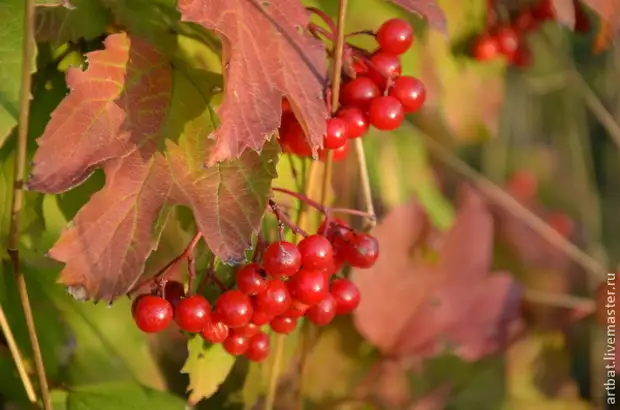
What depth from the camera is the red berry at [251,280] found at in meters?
0.47

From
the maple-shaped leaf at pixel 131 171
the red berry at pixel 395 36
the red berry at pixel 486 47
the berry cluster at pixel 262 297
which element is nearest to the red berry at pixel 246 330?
the berry cluster at pixel 262 297

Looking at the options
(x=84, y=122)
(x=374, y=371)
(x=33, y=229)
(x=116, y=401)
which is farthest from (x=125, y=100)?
(x=374, y=371)

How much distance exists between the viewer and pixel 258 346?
0.55 m

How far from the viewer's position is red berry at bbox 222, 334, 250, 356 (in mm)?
521

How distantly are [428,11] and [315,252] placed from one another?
198mm

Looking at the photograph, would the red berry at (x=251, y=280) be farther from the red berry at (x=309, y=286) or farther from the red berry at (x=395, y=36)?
the red berry at (x=395, y=36)

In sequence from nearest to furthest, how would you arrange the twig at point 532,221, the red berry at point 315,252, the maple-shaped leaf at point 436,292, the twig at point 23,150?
the twig at point 23,150 < the red berry at point 315,252 < the maple-shaped leaf at point 436,292 < the twig at point 532,221

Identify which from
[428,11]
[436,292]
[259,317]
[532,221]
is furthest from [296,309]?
[532,221]

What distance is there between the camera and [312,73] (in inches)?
17.1

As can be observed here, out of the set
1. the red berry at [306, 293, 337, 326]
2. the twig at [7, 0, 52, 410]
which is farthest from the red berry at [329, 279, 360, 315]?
the twig at [7, 0, 52, 410]

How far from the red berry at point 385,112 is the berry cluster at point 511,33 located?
0.34m

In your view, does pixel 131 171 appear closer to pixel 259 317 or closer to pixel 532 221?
pixel 259 317

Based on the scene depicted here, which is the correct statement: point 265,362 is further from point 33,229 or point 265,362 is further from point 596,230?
point 596,230

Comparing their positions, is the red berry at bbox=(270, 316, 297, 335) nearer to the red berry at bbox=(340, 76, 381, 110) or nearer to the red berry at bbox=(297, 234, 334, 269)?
Answer: the red berry at bbox=(297, 234, 334, 269)
